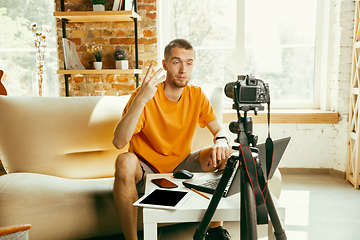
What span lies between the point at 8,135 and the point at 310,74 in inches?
109

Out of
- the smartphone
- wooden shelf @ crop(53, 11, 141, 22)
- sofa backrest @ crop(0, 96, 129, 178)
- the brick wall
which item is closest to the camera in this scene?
the smartphone

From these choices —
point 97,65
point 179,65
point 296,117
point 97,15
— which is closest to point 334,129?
point 296,117

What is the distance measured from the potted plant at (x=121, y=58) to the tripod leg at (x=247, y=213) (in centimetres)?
210

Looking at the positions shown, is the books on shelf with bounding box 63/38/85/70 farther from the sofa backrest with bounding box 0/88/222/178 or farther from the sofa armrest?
the sofa armrest

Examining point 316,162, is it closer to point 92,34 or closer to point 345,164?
point 345,164

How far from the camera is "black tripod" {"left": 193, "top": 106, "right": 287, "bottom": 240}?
2.91 feet

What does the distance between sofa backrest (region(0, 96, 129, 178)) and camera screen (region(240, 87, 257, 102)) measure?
112 cm

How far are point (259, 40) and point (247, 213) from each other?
2465 millimetres

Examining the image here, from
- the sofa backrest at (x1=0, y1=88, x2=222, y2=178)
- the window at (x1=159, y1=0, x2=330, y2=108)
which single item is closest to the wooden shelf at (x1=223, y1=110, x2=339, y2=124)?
the window at (x1=159, y1=0, x2=330, y2=108)

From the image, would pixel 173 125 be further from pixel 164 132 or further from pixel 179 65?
pixel 179 65

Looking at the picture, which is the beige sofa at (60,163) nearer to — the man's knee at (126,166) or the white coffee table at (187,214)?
the man's knee at (126,166)

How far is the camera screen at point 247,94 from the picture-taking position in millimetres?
937

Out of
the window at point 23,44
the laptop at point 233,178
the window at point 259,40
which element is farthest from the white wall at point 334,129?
the window at point 23,44

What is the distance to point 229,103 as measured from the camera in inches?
121
